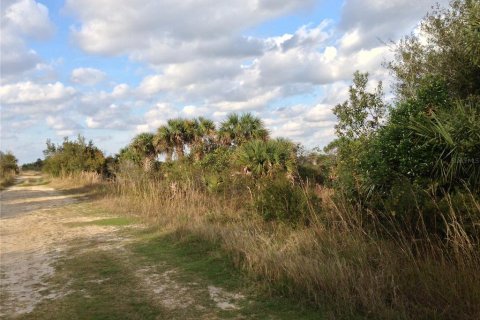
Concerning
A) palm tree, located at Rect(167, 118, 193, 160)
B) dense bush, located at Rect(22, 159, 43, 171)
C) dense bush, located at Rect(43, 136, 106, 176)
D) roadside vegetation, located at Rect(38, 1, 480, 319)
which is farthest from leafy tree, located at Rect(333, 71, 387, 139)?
dense bush, located at Rect(22, 159, 43, 171)

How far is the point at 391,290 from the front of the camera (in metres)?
5.20

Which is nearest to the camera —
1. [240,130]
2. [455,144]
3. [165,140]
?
[455,144]

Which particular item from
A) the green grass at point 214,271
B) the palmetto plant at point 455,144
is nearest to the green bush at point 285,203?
the green grass at point 214,271

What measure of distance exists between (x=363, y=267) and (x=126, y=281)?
3.76 metres

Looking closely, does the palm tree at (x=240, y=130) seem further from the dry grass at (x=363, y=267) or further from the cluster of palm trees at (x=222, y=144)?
the dry grass at (x=363, y=267)

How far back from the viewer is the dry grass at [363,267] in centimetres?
482

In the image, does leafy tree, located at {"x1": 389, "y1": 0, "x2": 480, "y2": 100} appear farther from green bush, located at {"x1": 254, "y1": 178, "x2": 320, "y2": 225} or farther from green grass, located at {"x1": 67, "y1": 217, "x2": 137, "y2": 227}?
green grass, located at {"x1": 67, "y1": 217, "x2": 137, "y2": 227}

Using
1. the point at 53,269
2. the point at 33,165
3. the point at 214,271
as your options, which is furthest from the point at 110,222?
the point at 33,165

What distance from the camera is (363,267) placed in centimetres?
581

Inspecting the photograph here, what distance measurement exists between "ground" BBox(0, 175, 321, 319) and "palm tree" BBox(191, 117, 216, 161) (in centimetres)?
1572

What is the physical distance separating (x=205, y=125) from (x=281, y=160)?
1564 cm

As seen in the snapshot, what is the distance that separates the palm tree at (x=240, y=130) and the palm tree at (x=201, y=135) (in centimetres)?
176

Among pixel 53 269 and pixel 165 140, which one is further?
pixel 165 140

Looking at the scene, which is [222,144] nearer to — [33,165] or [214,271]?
[214,271]
